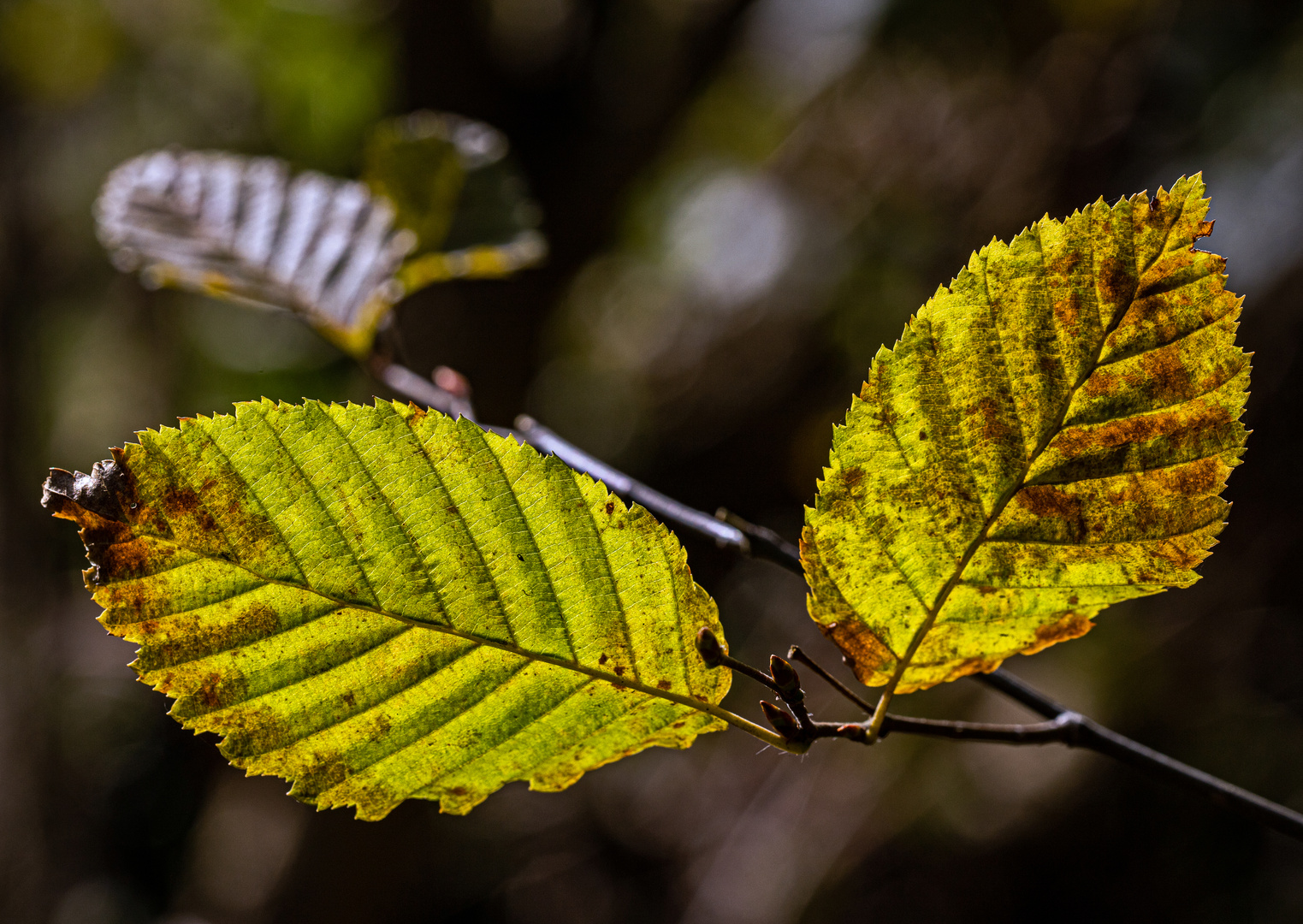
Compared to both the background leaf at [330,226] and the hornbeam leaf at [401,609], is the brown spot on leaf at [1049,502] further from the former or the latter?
the background leaf at [330,226]

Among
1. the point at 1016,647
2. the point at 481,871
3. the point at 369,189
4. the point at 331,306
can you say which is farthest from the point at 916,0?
the point at 481,871

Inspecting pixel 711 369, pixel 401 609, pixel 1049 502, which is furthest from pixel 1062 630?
pixel 711 369

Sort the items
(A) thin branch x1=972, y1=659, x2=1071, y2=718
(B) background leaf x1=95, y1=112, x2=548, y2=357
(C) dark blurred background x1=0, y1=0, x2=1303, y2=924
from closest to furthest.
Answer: (A) thin branch x1=972, y1=659, x2=1071, y2=718 → (B) background leaf x1=95, y1=112, x2=548, y2=357 → (C) dark blurred background x1=0, y1=0, x2=1303, y2=924

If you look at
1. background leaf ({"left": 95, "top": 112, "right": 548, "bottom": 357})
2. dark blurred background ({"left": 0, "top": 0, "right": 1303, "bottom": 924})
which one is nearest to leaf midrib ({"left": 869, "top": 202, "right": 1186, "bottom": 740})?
background leaf ({"left": 95, "top": 112, "right": 548, "bottom": 357})

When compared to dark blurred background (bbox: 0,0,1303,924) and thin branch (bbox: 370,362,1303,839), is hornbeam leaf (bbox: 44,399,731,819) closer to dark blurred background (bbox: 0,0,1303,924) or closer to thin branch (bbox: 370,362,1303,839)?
thin branch (bbox: 370,362,1303,839)

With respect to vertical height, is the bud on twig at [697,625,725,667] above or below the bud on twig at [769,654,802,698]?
above

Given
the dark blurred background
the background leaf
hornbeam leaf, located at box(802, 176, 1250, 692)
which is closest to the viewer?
hornbeam leaf, located at box(802, 176, 1250, 692)

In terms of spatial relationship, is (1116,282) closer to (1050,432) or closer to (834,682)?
(1050,432)
